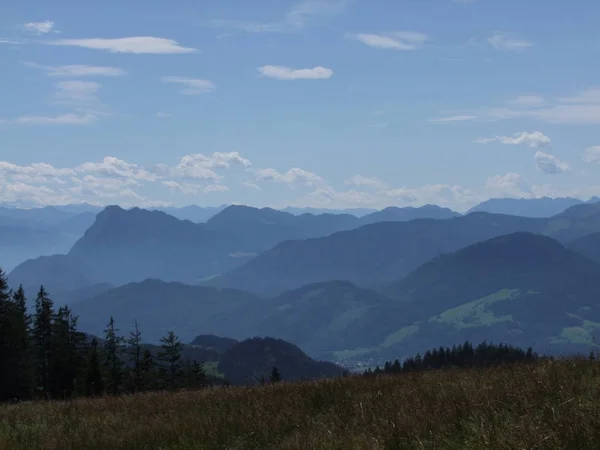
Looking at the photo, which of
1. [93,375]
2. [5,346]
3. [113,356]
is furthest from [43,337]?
[5,346]

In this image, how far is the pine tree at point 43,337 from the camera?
52875mm

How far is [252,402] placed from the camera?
10.2 meters

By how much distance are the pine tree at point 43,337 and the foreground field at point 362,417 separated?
4508cm

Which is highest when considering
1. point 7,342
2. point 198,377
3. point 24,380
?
point 7,342

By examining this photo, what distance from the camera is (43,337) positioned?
53.4 meters

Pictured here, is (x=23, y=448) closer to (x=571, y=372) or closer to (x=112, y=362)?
(x=571, y=372)

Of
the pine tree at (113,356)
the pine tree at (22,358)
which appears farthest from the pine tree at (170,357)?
the pine tree at (22,358)

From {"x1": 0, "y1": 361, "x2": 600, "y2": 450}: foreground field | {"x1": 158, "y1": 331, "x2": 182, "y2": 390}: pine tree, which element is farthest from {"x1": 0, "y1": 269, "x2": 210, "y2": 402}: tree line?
{"x1": 0, "y1": 361, "x2": 600, "y2": 450}: foreground field

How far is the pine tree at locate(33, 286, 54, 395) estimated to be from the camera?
52.9 meters

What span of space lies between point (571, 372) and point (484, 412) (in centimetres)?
273

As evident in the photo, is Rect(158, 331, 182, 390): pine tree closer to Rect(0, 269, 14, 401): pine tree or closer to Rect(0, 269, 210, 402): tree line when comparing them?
Rect(0, 269, 210, 402): tree line

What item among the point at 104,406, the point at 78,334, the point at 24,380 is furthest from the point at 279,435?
the point at 78,334

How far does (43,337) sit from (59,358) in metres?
2.57

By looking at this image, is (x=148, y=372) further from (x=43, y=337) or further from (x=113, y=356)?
(x=43, y=337)
